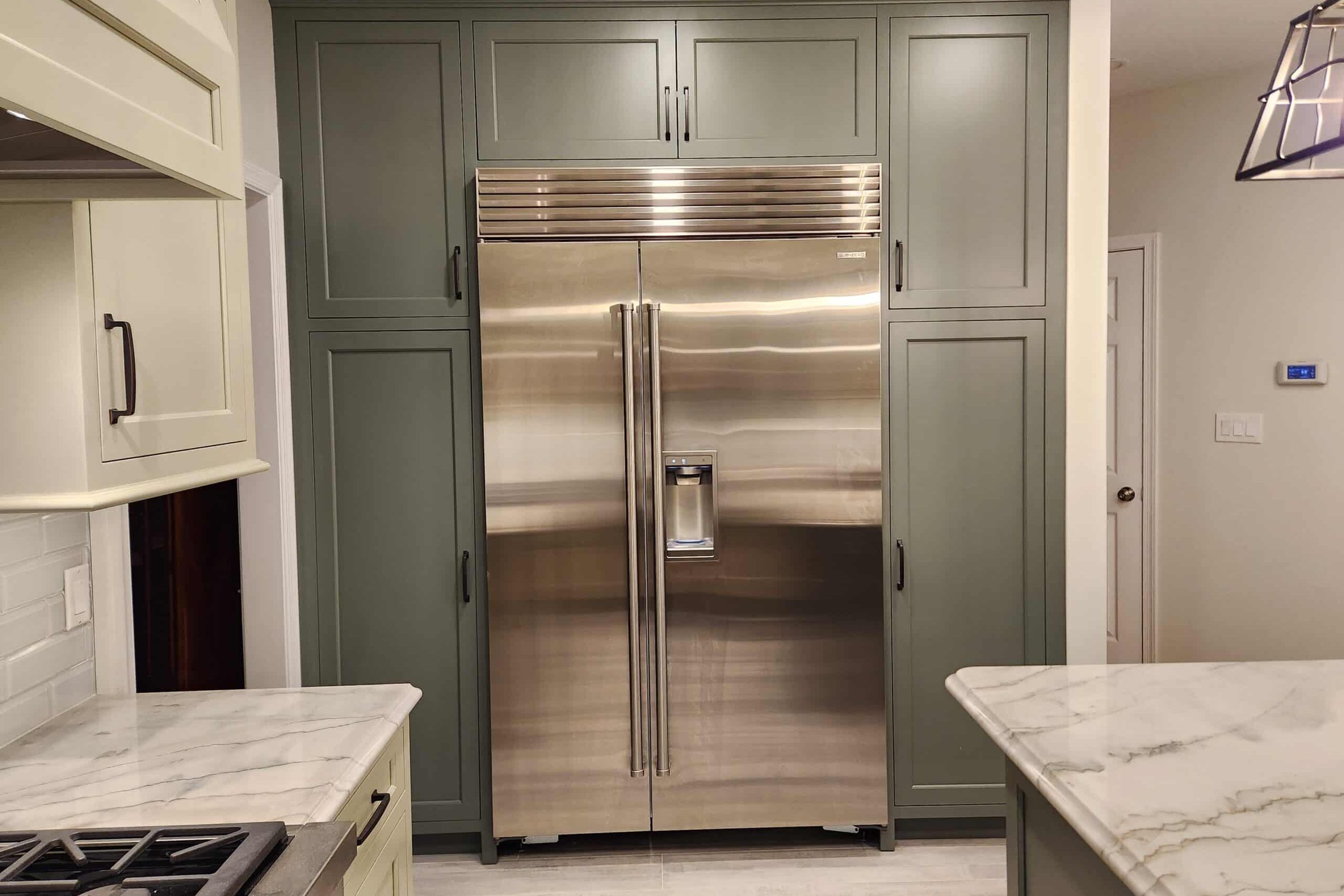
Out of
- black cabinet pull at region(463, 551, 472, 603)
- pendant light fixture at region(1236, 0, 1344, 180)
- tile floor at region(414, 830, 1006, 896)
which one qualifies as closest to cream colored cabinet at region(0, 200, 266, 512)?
black cabinet pull at region(463, 551, 472, 603)

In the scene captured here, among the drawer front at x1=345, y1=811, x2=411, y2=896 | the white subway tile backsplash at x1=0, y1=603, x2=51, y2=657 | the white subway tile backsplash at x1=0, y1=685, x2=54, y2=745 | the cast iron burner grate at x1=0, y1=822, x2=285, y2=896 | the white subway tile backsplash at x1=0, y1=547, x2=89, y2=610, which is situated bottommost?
the drawer front at x1=345, y1=811, x2=411, y2=896

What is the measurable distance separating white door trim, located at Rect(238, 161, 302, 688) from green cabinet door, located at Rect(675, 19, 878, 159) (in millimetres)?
1178

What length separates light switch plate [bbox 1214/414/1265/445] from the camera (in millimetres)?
3455

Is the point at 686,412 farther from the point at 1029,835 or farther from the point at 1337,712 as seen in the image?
the point at 1337,712

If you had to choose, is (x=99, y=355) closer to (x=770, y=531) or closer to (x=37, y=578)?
(x=37, y=578)

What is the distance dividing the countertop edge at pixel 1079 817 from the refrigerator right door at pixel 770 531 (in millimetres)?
1145

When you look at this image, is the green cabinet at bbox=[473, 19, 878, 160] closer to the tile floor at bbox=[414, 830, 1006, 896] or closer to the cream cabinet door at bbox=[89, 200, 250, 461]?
the cream cabinet door at bbox=[89, 200, 250, 461]

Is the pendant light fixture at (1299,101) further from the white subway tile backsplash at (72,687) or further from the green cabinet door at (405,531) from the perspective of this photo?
the white subway tile backsplash at (72,687)

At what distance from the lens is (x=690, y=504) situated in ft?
8.52

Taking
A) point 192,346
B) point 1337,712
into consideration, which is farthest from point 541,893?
point 1337,712

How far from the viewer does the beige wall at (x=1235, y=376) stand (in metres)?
3.31

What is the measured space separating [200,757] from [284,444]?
1.29 metres

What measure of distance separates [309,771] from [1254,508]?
11.7 ft

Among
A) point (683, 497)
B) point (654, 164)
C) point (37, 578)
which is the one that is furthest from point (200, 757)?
point (654, 164)
